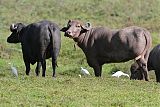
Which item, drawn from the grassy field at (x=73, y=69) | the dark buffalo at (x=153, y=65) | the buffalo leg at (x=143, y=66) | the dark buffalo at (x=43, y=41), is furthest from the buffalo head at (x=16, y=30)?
the dark buffalo at (x=153, y=65)

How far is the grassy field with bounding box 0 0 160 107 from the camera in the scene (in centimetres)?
1125

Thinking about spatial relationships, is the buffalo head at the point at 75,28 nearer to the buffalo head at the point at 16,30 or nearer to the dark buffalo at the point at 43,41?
the dark buffalo at the point at 43,41

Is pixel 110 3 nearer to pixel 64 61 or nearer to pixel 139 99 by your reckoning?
pixel 64 61

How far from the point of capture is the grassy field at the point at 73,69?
11.2 meters

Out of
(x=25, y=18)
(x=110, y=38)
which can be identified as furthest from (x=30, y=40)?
(x=25, y=18)

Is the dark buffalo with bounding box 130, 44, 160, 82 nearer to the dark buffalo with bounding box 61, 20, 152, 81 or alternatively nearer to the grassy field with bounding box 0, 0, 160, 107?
the grassy field with bounding box 0, 0, 160, 107

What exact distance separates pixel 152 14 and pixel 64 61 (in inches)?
606

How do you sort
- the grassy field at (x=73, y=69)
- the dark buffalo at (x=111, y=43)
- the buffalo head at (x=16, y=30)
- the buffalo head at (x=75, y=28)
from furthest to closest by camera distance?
the buffalo head at (x=16, y=30), the buffalo head at (x=75, y=28), the dark buffalo at (x=111, y=43), the grassy field at (x=73, y=69)

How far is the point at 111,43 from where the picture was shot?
16.7 metres

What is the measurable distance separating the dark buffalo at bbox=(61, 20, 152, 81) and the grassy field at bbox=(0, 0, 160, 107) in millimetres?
701

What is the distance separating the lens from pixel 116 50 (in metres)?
16.7

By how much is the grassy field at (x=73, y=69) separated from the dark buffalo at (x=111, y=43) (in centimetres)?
70

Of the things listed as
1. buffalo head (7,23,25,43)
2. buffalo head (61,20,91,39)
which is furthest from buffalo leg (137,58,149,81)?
buffalo head (7,23,25,43)

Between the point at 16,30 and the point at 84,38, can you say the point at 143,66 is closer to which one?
the point at 84,38
